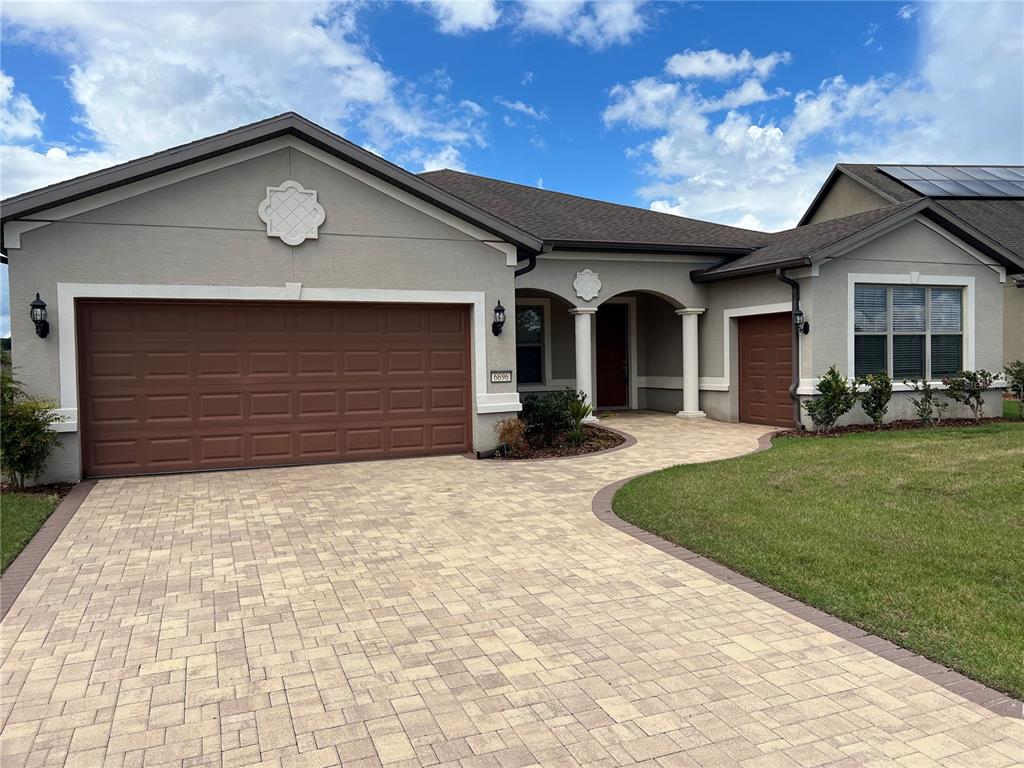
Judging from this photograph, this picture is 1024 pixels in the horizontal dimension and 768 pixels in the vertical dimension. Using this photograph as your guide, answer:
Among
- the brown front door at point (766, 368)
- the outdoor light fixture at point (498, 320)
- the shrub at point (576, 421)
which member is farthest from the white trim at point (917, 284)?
the outdoor light fixture at point (498, 320)

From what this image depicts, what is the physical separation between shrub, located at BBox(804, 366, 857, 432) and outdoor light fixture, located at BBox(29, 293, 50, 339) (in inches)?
480

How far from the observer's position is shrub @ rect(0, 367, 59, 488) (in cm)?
880

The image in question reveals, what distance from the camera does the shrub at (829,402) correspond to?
12.8 meters

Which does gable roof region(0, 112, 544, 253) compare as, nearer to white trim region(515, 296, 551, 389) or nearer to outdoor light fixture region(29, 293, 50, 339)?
outdoor light fixture region(29, 293, 50, 339)

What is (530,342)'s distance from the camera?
16.9 meters

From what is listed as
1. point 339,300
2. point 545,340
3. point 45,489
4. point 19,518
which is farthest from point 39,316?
point 545,340

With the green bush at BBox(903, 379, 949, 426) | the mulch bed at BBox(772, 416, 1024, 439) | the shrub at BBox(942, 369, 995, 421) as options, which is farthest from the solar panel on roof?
the mulch bed at BBox(772, 416, 1024, 439)

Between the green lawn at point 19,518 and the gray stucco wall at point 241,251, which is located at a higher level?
the gray stucco wall at point 241,251

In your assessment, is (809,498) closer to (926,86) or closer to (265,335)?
(265,335)

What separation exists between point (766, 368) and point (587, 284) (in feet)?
13.5

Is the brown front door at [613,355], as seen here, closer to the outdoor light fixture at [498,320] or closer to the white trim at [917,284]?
the white trim at [917,284]

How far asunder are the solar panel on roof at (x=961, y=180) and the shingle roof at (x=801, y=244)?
38.5 feet

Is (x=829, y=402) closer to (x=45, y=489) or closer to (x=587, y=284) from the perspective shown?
(x=587, y=284)

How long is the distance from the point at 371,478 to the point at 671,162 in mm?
23078
